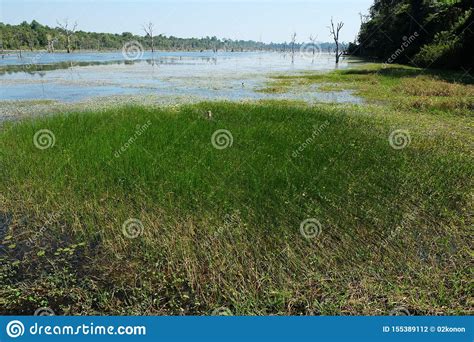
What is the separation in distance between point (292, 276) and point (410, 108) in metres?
14.3

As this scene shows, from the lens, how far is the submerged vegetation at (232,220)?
435 centimetres

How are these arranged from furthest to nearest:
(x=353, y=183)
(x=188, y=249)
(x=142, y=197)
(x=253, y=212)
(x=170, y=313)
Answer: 1. (x=353, y=183)
2. (x=142, y=197)
3. (x=253, y=212)
4. (x=188, y=249)
5. (x=170, y=313)

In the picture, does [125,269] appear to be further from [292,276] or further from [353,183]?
[353,183]

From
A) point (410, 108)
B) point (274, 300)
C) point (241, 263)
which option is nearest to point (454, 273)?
point (274, 300)

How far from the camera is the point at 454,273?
4625 mm
